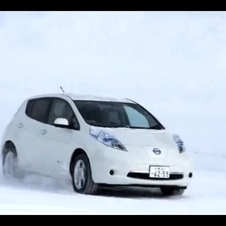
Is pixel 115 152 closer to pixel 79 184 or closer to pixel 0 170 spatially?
pixel 79 184

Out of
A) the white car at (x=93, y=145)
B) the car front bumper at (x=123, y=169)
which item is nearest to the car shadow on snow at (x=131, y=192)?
the white car at (x=93, y=145)

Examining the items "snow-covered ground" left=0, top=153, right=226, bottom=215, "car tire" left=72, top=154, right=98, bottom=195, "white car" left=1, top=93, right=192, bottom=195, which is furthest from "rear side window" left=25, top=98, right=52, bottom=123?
"car tire" left=72, top=154, right=98, bottom=195

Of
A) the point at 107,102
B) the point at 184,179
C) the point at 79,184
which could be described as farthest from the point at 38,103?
the point at 184,179

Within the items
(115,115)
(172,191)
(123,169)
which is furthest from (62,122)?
(172,191)

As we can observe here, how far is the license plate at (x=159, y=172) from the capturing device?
916 cm

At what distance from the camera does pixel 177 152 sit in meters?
9.47

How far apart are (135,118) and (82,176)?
118 cm

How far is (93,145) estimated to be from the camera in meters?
9.20

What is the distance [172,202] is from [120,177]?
0.68 metres

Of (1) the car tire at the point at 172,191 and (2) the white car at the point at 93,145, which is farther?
(1) the car tire at the point at 172,191

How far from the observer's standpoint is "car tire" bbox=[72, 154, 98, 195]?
9.18 meters

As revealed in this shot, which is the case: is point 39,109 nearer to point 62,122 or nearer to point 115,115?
point 62,122

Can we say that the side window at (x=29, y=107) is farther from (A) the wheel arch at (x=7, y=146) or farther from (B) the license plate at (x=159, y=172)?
(B) the license plate at (x=159, y=172)

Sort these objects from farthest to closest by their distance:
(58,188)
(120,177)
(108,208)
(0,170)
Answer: (0,170)
(58,188)
(120,177)
(108,208)
